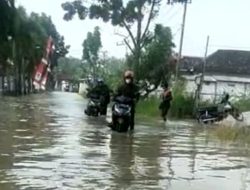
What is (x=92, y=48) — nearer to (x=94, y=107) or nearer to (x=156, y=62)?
(x=156, y=62)

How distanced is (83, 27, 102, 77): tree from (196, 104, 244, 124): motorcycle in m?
77.2

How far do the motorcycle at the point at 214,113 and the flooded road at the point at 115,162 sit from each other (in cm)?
1002

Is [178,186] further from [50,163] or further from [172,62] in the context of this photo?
[172,62]

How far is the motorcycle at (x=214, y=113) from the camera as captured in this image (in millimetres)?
26094

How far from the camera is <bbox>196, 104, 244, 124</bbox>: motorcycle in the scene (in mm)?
26094

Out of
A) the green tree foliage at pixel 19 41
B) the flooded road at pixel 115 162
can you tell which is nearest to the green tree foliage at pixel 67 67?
the green tree foliage at pixel 19 41

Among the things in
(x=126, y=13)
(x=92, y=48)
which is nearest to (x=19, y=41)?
(x=126, y=13)

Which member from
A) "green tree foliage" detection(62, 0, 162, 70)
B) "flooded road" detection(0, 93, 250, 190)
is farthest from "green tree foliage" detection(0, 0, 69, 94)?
"flooded road" detection(0, 93, 250, 190)

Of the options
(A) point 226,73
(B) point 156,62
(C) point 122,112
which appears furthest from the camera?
(A) point 226,73

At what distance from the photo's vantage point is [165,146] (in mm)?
13688

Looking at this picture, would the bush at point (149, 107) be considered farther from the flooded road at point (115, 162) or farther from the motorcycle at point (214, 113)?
the flooded road at point (115, 162)

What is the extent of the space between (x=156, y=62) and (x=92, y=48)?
216 ft

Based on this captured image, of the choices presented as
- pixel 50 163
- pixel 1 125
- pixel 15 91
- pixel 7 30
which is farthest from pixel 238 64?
pixel 50 163

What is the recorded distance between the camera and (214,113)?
26516 mm
